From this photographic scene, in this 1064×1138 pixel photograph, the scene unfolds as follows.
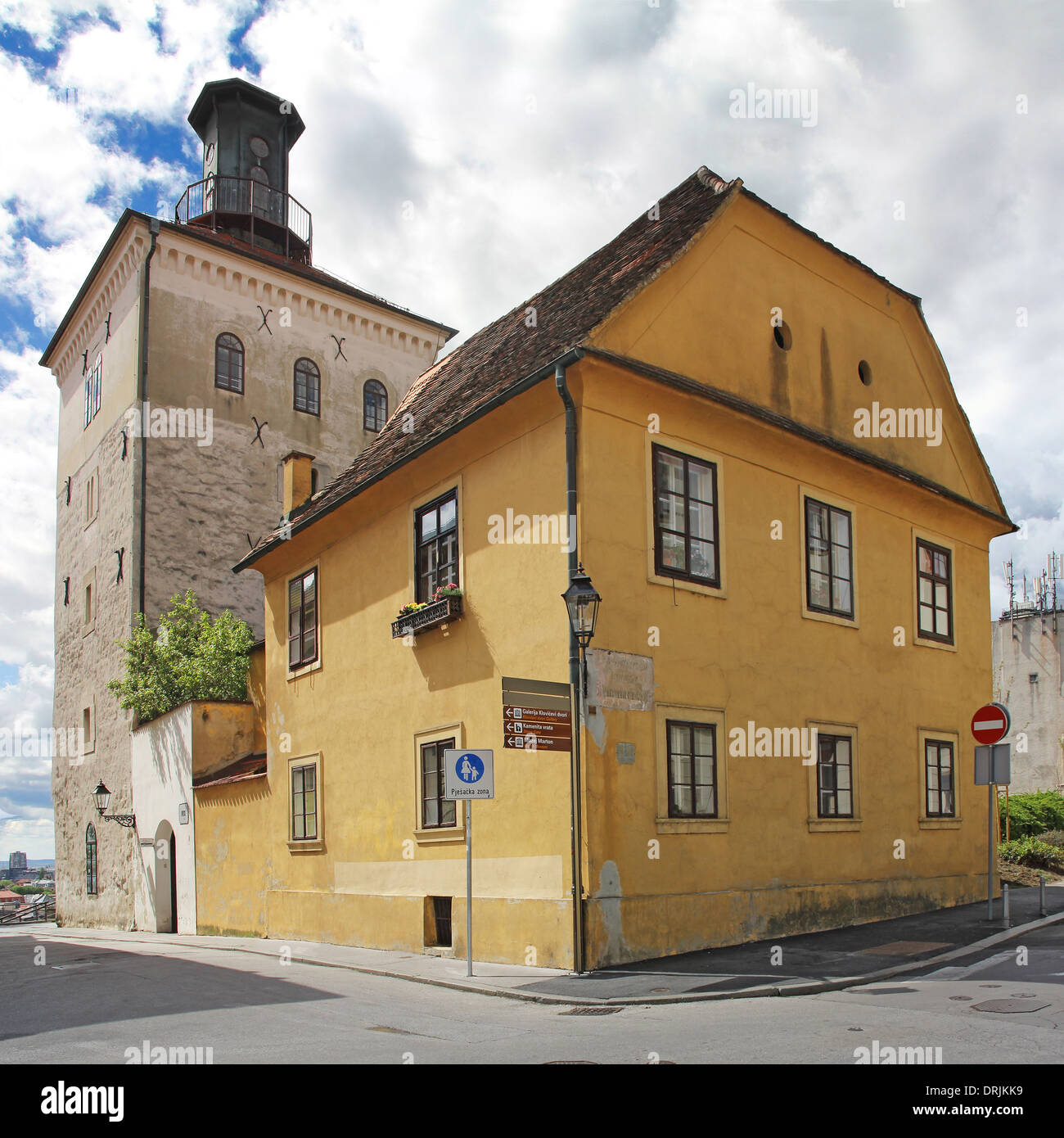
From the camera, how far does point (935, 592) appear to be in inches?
750

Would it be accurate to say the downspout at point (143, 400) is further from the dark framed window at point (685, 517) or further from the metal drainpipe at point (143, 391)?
the dark framed window at point (685, 517)

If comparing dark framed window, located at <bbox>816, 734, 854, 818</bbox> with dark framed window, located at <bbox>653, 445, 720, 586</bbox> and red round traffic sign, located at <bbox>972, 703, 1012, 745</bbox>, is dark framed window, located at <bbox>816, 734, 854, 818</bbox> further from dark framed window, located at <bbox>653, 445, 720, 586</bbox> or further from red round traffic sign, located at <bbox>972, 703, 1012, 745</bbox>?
dark framed window, located at <bbox>653, 445, 720, 586</bbox>

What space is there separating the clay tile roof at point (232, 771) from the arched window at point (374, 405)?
14.1 m

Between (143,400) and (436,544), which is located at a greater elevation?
(143,400)

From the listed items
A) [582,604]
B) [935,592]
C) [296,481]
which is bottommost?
[582,604]

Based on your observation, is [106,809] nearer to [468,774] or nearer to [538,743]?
[468,774]

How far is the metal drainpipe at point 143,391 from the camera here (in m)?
29.5

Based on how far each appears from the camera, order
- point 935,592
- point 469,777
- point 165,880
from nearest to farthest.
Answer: point 469,777, point 935,592, point 165,880

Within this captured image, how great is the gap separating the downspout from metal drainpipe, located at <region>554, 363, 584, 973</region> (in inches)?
759

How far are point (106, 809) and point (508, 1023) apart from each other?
80.1ft

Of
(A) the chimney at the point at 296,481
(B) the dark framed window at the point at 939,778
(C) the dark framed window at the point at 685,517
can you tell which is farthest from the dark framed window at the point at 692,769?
(A) the chimney at the point at 296,481

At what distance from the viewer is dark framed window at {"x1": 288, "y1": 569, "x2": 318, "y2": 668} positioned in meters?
19.5

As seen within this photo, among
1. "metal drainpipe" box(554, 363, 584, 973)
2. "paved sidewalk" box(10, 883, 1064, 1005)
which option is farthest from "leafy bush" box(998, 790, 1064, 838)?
"metal drainpipe" box(554, 363, 584, 973)

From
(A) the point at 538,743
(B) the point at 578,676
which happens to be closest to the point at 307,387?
(B) the point at 578,676
